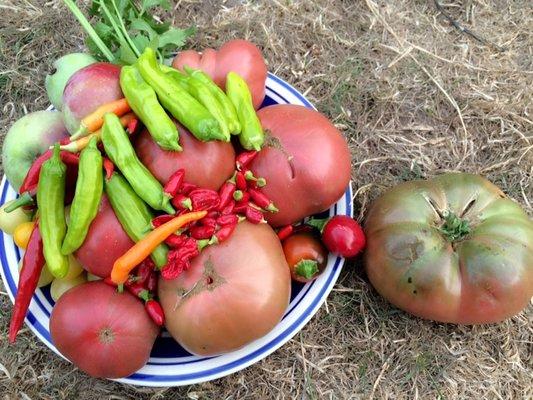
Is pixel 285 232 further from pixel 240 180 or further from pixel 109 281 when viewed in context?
pixel 109 281

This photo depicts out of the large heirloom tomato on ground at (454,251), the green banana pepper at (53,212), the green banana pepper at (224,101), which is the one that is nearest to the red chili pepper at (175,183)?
the green banana pepper at (224,101)

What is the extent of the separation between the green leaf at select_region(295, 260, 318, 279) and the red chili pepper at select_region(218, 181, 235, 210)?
0.31 m

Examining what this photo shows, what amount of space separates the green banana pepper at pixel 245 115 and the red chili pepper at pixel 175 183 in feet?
0.74

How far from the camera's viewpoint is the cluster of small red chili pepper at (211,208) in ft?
5.06

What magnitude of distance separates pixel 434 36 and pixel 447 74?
20cm

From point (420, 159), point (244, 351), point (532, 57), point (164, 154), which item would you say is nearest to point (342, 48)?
point (420, 159)

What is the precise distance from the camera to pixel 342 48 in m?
2.40

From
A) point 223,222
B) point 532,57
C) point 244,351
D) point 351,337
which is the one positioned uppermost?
point 223,222

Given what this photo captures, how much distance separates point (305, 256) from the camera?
68.0 inches

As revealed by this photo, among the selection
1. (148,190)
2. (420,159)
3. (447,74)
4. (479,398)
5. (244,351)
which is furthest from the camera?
(447,74)

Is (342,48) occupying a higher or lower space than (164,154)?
lower

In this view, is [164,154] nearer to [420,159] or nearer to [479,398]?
[420,159]

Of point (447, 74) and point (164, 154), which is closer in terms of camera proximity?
point (164, 154)

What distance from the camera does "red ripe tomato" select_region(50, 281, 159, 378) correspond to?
156 centimetres
